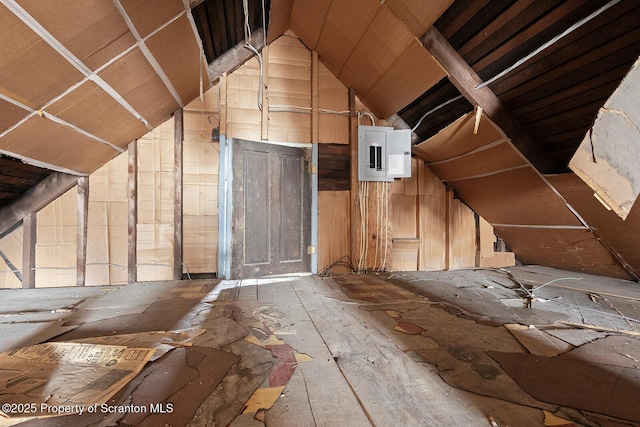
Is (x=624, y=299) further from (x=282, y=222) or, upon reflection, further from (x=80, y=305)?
(x=80, y=305)

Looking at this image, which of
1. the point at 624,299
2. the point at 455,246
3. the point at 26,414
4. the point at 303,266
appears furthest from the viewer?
the point at 455,246

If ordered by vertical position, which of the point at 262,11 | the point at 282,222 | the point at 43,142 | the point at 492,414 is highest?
the point at 262,11

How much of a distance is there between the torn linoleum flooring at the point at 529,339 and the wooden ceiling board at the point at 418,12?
2.10 metres

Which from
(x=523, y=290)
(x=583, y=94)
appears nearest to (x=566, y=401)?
(x=523, y=290)

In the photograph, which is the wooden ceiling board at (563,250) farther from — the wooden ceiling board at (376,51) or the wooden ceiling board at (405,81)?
the wooden ceiling board at (376,51)

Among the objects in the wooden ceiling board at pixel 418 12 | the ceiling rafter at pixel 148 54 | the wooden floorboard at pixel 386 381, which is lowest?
the wooden floorboard at pixel 386 381

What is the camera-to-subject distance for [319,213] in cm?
309

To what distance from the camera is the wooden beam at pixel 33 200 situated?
98.0 inches

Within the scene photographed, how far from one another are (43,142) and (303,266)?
2442 mm

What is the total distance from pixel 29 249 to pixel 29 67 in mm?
1990

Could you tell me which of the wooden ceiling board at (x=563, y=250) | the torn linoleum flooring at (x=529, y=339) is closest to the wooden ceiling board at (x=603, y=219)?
the wooden ceiling board at (x=563, y=250)

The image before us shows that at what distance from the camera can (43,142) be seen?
1.98 meters

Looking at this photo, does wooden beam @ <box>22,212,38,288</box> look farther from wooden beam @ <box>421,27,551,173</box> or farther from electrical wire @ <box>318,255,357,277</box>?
wooden beam @ <box>421,27,551,173</box>

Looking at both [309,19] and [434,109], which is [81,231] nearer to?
[309,19]
